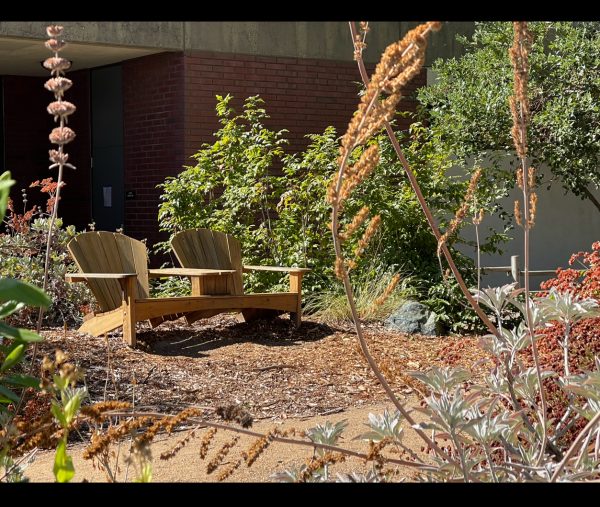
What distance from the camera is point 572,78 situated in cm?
1168

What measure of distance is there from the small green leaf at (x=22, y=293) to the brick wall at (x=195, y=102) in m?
11.2

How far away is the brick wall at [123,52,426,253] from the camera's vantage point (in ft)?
42.5

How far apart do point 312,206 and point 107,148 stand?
197 inches

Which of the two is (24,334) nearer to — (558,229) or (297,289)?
(297,289)

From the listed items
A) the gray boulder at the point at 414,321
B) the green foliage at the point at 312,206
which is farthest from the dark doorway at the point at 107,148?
the gray boulder at the point at 414,321

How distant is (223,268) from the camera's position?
372 inches

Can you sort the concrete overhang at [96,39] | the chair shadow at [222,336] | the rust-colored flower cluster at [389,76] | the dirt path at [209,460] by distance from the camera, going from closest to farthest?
the rust-colored flower cluster at [389,76] < the dirt path at [209,460] < the chair shadow at [222,336] < the concrete overhang at [96,39]

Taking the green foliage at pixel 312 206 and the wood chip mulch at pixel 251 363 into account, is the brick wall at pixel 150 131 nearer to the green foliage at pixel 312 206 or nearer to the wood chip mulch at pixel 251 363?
the green foliage at pixel 312 206

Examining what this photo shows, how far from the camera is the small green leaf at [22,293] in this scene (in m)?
1.73

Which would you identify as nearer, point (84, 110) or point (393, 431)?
point (393, 431)
